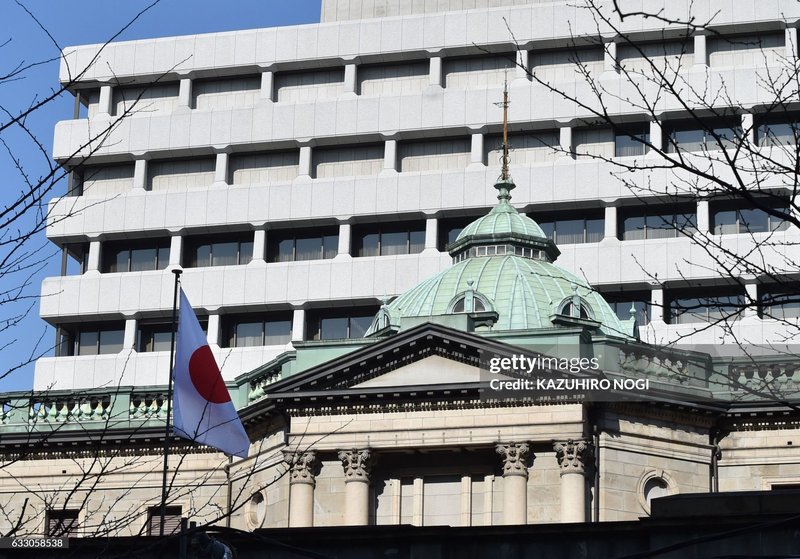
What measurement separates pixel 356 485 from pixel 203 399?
664 inches

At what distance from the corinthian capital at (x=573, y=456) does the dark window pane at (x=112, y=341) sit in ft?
155

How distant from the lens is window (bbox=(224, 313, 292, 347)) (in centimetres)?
9006

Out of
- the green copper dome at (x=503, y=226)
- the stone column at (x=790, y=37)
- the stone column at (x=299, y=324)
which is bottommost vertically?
the green copper dome at (x=503, y=226)

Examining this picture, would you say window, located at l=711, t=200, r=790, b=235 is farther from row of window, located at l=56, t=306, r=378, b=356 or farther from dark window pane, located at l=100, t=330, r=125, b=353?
dark window pane, located at l=100, t=330, r=125, b=353

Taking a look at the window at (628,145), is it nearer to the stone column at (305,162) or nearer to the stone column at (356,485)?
the stone column at (305,162)

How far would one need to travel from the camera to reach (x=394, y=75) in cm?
9225

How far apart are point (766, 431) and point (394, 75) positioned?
143 ft

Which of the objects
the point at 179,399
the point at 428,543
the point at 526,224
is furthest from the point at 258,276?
the point at 428,543

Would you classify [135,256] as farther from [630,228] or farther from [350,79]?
[630,228]

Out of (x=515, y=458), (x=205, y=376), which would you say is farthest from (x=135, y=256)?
(x=205, y=376)

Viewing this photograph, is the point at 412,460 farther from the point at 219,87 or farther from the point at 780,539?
the point at 219,87

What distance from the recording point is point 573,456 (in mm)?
49531

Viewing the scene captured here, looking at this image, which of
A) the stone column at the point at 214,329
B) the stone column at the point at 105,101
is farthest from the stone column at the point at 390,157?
the stone column at the point at 105,101

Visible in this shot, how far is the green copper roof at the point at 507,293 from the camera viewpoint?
5553cm
